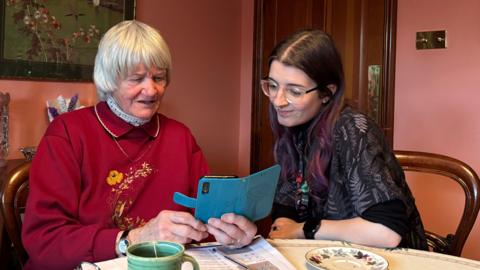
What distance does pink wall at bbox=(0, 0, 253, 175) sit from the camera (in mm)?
2948

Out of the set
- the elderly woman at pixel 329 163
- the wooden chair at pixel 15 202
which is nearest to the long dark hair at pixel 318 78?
the elderly woman at pixel 329 163

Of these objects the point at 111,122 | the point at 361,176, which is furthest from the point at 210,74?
the point at 361,176

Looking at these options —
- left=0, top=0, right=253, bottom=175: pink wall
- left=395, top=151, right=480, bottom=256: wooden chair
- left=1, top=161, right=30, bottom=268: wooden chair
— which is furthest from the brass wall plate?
left=1, top=161, right=30, bottom=268: wooden chair

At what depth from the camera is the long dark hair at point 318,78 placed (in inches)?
53.4

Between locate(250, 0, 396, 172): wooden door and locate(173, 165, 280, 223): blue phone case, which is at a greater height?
locate(250, 0, 396, 172): wooden door

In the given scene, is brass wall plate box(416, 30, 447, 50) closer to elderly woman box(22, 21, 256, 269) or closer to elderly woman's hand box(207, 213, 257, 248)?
elderly woman box(22, 21, 256, 269)

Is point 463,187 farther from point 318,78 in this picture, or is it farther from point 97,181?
point 97,181

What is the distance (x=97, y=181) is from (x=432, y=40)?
6.79ft

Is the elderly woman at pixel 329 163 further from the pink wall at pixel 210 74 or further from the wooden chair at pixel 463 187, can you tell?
the pink wall at pixel 210 74

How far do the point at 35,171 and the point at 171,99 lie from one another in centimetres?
177

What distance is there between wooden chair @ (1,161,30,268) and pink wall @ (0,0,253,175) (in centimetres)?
109

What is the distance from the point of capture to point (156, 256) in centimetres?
79

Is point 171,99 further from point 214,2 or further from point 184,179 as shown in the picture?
point 184,179

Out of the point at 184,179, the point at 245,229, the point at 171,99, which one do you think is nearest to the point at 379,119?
the point at 171,99
